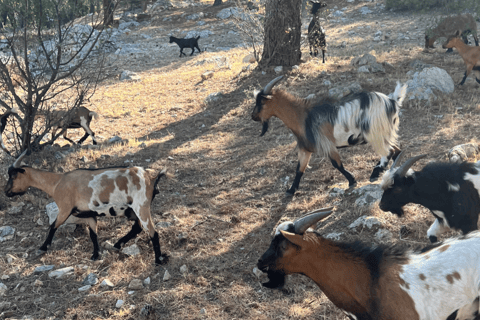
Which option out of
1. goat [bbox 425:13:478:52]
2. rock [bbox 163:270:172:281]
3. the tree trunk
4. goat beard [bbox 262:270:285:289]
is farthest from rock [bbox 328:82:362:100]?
goat beard [bbox 262:270:285:289]

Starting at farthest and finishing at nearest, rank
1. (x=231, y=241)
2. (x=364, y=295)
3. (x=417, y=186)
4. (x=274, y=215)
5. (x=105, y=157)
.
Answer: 1. (x=105, y=157)
2. (x=274, y=215)
3. (x=231, y=241)
4. (x=417, y=186)
5. (x=364, y=295)

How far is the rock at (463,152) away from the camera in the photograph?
21.5 feet

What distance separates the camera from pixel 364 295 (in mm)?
3266

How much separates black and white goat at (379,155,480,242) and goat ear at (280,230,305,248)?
1.88 m

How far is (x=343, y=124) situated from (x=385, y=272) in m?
3.56

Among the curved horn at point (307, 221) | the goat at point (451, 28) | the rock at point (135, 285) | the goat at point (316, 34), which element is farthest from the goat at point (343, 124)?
the goat at point (451, 28)

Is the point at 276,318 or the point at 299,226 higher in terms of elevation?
the point at 299,226

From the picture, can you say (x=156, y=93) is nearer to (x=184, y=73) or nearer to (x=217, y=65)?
(x=184, y=73)

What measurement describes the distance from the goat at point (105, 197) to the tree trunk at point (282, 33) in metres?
7.63

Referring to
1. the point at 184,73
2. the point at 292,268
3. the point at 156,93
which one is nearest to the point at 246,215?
the point at 292,268

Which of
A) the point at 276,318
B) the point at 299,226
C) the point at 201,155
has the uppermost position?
the point at 299,226

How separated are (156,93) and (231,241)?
28.3 feet

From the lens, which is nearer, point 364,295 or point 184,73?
point 364,295

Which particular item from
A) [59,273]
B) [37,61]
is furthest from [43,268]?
[37,61]
